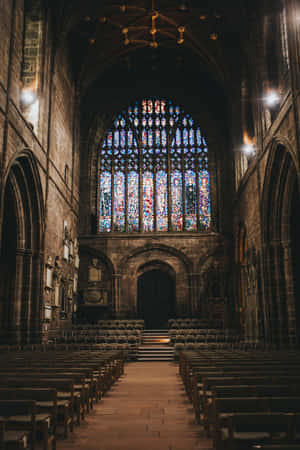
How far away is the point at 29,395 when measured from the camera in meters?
4.54

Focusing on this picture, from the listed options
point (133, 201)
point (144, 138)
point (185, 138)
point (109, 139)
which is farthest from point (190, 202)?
point (109, 139)

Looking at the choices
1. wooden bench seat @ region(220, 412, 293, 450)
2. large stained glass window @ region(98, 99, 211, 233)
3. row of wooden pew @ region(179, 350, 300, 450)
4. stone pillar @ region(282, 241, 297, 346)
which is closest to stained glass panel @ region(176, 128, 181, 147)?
large stained glass window @ region(98, 99, 211, 233)

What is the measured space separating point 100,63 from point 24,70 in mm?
8288

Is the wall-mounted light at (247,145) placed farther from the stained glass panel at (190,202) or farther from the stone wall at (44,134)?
the stone wall at (44,134)

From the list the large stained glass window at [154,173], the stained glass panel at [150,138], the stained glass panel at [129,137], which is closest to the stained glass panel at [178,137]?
the large stained glass window at [154,173]

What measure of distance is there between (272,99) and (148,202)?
11.6m

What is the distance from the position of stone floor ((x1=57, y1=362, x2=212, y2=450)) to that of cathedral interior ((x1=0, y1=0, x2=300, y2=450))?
117 centimetres

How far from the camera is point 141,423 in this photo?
5.79 m

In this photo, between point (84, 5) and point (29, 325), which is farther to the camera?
point (84, 5)

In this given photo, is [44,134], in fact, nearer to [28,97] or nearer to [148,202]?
[28,97]

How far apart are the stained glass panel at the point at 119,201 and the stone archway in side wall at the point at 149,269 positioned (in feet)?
7.00

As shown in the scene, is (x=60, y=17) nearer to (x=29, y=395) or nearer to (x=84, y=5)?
(x=84, y=5)

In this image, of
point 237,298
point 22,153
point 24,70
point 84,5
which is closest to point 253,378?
point 22,153

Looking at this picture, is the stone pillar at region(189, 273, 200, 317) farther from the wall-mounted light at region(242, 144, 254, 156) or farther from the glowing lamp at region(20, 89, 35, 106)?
the glowing lamp at region(20, 89, 35, 106)
